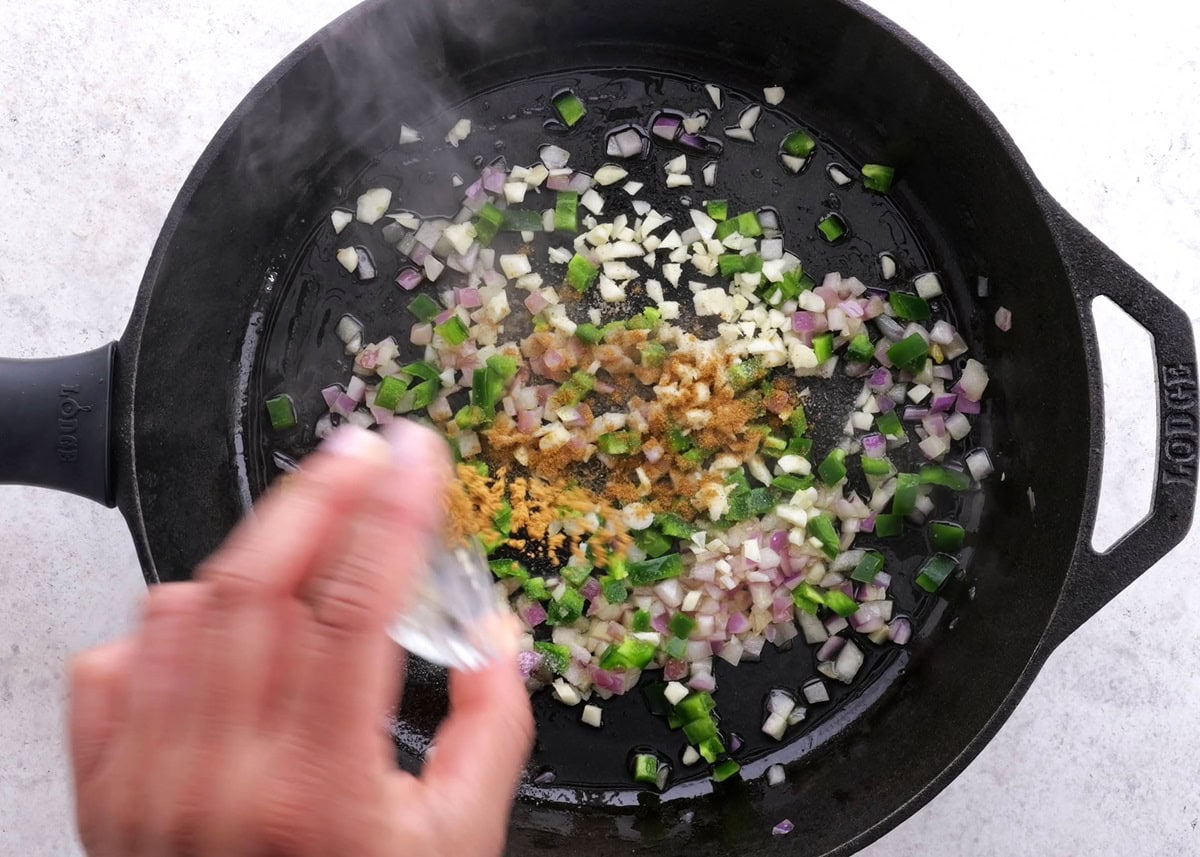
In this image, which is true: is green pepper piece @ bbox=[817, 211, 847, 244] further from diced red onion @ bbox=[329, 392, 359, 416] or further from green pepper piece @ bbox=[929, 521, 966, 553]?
diced red onion @ bbox=[329, 392, 359, 416]

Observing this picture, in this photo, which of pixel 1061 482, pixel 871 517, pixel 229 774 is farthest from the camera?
pixel 871 517

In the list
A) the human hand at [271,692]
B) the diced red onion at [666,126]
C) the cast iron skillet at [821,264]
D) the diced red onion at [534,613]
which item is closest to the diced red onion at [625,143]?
the diced red onion at [666,126]

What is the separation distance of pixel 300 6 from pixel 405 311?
59 centimetres

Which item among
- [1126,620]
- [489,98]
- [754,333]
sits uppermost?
[489,98]

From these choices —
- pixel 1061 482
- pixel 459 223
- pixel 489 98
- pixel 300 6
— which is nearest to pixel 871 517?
pixel 1061 482

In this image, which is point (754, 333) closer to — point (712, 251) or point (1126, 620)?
point (712, 251)

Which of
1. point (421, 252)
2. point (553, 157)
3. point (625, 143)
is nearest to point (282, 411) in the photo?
point (421, 252)

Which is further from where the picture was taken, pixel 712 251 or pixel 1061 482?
pixel 712 251

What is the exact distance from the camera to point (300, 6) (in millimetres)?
1646

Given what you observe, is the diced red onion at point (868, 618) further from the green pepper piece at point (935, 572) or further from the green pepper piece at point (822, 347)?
the green pepper piece at point (822, 347)

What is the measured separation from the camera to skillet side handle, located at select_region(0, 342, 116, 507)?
1.28m

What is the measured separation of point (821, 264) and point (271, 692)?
1275 mm

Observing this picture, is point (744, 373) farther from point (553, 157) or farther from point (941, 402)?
point (553, 157)

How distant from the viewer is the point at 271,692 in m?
0.69
